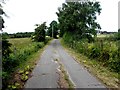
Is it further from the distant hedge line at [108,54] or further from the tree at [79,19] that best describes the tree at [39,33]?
the distant hedge line at [108,54]

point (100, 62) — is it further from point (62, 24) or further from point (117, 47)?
point (62, 24)

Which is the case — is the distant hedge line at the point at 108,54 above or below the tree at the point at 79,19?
below

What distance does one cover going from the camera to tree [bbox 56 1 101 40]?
49.5 meters

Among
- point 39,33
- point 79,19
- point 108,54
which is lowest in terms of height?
point 108,54

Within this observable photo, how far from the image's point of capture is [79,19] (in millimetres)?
50094

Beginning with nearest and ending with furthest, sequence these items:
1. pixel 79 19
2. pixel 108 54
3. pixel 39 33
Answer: pixel 108 54 < pixel 79 19 < pixel 39 33

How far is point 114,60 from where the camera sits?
15969mm

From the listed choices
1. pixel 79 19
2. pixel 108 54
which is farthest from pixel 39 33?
pixel 108 54

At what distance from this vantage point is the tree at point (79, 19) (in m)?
49.5

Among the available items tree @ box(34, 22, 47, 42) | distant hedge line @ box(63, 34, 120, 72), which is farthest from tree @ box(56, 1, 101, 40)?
distant hedge line @ box(63, 34, 120, 72)

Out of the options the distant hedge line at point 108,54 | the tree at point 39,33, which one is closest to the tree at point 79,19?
the tree at point 39,33

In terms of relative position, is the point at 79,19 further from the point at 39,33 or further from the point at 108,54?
the point at 108,54

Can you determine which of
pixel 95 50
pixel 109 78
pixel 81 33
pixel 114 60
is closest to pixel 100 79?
pixel 109 78

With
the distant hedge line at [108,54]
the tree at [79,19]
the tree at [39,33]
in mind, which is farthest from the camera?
the tree at [39,33]
